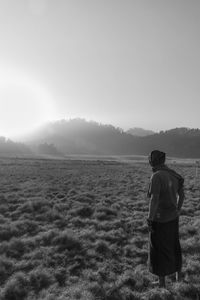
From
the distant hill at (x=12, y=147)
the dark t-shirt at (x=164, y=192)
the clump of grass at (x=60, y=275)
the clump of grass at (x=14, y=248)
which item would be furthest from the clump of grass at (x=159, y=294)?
the distant hill at (x=12, y=147)

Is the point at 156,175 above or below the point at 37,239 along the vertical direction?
above

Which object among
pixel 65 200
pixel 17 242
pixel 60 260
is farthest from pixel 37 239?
pixel 65 200

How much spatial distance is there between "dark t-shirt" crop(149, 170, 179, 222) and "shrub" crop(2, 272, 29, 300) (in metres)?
3.09

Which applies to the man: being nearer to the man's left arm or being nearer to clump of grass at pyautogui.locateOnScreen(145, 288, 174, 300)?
the man's left arm

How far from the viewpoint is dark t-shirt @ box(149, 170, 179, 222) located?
6.50 metres

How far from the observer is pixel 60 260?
8.38m

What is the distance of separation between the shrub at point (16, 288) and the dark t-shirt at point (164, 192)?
10.1ft

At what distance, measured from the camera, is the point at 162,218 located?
6520 millimetres

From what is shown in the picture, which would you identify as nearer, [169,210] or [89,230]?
[169,210]

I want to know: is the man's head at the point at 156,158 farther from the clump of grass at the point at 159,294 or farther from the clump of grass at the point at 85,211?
the clump of grass at the point at 85,211

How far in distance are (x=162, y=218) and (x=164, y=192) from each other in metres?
0.52

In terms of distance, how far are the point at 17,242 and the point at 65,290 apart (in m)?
3.40

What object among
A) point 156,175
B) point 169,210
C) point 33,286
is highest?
point 156,175

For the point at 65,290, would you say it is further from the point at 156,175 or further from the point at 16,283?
the point at 156,175
